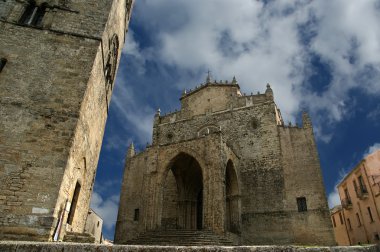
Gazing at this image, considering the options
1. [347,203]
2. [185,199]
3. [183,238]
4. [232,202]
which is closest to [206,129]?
[185,199]

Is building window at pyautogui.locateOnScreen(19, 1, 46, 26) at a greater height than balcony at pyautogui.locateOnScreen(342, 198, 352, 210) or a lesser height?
greater

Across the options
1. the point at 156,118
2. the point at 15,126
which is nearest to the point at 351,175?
the point at 156,118

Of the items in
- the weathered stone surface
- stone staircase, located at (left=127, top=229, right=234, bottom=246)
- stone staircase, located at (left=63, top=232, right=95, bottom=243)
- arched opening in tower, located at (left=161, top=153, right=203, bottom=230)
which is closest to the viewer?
the weathered stone surface

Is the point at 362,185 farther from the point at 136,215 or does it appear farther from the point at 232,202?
the point at 136,215

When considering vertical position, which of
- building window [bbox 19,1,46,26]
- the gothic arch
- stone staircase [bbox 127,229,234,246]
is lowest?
stone staircase [bbox 127,229,234,246]

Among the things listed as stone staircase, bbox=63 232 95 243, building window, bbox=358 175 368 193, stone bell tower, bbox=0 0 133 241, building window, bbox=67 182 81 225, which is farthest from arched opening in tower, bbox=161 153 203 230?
building window, bbox=358 175 368 193

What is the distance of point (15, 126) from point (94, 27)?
457cm

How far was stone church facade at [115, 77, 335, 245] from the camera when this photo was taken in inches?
619

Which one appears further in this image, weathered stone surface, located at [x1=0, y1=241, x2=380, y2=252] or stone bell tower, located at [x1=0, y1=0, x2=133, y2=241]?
stone bell tower, located at [x1=0, y1=0, x2=133, y2=241]

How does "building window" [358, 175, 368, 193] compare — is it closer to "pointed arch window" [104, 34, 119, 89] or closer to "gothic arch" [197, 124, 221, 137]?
"gothic arch" [197, 124, 221, 137]

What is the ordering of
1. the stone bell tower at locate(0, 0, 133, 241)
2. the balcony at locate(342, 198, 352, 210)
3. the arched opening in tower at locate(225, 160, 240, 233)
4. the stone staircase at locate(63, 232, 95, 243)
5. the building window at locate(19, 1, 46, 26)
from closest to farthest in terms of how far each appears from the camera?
the stone bell tower at locate(0, 0, 133, 241) → the stone staircase at locate(63, 232, 95, 243) → the building window at locate(19, 1, 46, 26) → the arched opening in tower at locate(225, 160, 240, 233) → the balcony at locate(342, 198, 352, 210)

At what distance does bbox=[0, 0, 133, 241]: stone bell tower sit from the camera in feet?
23.7

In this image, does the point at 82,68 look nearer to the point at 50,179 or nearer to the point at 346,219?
the point at 50,179

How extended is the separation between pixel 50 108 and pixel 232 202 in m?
12.6
